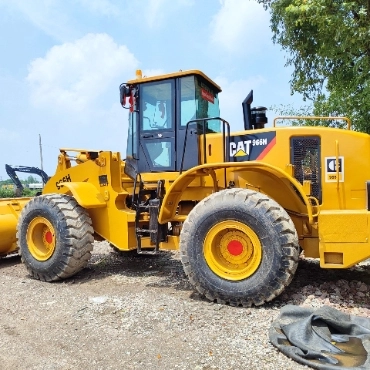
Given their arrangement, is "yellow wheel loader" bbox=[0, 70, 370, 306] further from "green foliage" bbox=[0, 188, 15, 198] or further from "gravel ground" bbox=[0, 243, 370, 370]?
"green foliage" bbox=[0, 188, 15, 198]

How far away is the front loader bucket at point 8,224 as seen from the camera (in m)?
7.05

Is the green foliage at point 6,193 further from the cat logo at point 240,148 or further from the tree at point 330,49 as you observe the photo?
the cat logo at point 240,148

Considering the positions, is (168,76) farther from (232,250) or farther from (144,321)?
(144,321)

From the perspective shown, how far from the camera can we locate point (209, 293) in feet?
15.1

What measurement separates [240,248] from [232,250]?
3.8 inches

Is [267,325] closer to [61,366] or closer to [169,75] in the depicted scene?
[61,366]

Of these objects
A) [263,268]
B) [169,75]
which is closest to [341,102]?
[169,75]

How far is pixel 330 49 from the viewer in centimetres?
1098

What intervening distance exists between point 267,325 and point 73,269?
2966 millimetres

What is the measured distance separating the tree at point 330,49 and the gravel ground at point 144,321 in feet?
21.1

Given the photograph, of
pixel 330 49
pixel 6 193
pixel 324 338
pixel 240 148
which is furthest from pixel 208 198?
pixel 6 193

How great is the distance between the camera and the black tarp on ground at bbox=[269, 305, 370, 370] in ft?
10.4

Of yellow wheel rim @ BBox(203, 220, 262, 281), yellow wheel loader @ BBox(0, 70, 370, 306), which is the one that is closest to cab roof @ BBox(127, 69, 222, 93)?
yellow wheel loader @ BBox(0, 70, 370, 306)

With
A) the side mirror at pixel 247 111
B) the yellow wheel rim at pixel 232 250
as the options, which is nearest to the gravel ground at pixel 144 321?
the yellow wheel rim at pixel 232 250
